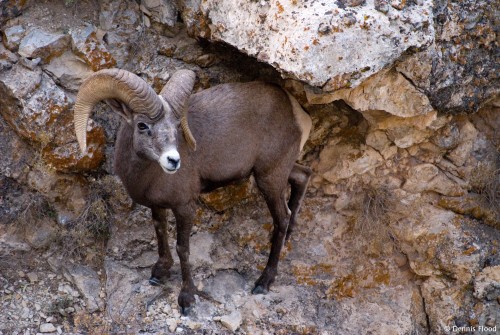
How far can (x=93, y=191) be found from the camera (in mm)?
7504

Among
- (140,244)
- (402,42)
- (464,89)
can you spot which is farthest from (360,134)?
(140,244)

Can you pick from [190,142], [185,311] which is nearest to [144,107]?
[190,142]

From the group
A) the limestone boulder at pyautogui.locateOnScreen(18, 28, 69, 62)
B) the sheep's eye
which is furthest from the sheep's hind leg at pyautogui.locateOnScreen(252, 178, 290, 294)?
the limestone boulder at pyautogui.locateOnScreen(18, 28, 69, 62)

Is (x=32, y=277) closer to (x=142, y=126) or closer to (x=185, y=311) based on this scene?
(x=185, y=311)

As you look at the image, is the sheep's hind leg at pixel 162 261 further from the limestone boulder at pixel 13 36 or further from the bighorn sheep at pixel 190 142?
the limestone boulder at pixel 13 36

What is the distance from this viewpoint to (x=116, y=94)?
577cm

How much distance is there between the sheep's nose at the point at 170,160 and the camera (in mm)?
5695

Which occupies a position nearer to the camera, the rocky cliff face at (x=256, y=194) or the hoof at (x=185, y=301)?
the rocky cliff face at (x=256, y=194)

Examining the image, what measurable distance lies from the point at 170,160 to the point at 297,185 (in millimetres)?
2435

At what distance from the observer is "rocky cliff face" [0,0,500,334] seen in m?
6.78

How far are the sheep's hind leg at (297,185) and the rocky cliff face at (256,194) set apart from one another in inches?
11.9

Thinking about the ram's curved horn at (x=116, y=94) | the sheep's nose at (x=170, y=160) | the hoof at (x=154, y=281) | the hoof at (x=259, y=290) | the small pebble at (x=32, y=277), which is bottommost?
the small pebble at (x=32, y=277)

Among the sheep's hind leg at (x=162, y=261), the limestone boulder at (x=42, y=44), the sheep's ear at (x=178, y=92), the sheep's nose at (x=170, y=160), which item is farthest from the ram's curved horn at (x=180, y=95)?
the limestone boulder at (x=42, y=44)

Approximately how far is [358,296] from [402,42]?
334 cm
